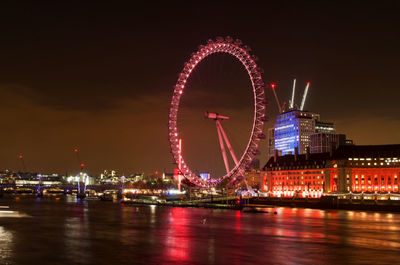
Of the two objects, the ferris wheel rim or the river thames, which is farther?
the ferris wheel rim

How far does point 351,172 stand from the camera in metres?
128

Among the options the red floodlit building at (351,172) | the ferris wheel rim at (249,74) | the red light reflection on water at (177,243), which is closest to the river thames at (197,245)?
the red light reflection on water at (177,243)

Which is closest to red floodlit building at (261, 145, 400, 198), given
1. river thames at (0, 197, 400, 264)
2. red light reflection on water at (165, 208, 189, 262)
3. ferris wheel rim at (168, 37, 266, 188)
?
ferris wheel rim at (168, 37, 266, 188)

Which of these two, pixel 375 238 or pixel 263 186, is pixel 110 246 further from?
pixel 263 186

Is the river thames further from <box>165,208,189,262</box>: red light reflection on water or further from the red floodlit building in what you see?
the red floodlit building

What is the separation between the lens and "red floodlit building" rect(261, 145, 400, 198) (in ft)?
410

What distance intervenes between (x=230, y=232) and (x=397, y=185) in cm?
8623

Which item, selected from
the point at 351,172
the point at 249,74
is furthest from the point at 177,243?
the point at 351,172

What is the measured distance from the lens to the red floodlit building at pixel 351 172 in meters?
A: 125

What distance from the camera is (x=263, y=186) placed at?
16188 centimetres

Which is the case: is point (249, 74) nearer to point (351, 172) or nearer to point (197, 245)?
point (197, 245)

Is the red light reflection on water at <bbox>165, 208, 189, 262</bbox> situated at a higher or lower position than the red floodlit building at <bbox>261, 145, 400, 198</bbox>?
lower

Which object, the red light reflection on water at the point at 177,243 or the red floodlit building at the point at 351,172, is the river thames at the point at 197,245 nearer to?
the red light reflection on water at the point at 177,243

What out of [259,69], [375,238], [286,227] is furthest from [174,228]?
[259,69]
